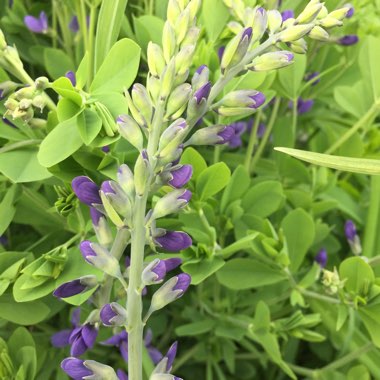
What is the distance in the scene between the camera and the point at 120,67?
47 centimetres

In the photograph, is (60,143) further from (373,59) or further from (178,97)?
(373,59)

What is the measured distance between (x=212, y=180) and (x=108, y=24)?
6.0 inches

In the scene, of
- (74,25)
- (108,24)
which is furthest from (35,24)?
(108,24)

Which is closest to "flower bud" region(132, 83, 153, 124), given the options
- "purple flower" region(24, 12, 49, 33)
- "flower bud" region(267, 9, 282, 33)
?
"flower bud" region(267, 9, 282, 33)

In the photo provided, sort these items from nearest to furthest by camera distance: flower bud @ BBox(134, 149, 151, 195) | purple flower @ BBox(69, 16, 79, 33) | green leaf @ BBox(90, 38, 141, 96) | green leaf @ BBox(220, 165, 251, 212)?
flower bud @ BBox(134, 149, 151, 195), green leaf @ BBox(90, 38, 141, 96), green leaf @ BBox(220, 165, 251, 212), purple flower @ BBox(69, 16, 79, 33)

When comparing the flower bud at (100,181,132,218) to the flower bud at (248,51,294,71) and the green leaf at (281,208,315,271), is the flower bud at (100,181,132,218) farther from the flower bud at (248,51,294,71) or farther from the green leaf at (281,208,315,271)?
the green leaf at (281,208,315,271)

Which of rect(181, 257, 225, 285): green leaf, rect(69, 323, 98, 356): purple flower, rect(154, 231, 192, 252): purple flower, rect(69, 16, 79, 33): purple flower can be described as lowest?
rect(181, 257, 225, 285): green leaf

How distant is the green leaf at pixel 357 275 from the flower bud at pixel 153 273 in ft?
0.77

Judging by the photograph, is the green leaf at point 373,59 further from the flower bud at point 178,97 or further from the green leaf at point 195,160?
the flower bud at point 178,97

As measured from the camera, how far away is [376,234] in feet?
2.35

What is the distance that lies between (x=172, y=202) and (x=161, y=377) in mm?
115

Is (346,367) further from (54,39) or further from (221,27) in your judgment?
(54,39)

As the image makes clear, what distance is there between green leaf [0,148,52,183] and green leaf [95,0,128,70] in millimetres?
92

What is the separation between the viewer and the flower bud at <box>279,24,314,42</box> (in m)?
0.42
